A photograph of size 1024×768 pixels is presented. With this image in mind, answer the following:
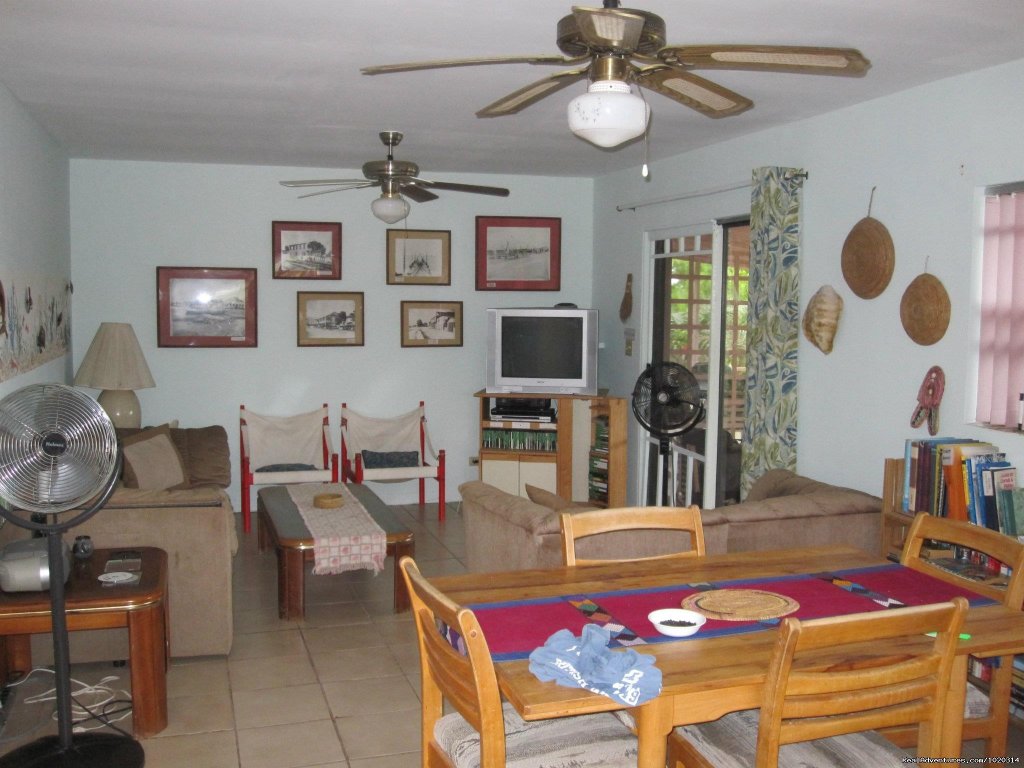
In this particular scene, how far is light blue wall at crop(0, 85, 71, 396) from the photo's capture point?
4270mm

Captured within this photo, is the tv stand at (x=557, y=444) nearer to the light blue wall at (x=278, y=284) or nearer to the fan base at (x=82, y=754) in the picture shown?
the light blue wall at (x=278, y=284)

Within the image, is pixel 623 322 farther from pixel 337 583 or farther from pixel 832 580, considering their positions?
pixel 832 580

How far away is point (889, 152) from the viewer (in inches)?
170

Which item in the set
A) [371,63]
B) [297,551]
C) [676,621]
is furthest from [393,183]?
[676,621]

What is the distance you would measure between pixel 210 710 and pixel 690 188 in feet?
13.4

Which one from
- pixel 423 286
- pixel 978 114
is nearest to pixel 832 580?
pixel 978 114

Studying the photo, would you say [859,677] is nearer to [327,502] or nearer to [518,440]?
[327,502]

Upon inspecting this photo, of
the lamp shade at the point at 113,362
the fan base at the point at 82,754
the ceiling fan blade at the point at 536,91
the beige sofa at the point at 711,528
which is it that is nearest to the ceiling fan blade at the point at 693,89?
the ceiling fan blade at the point at 536,91

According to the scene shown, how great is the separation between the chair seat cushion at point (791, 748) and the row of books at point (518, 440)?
447 centimetres

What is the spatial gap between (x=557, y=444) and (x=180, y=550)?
3323 mm

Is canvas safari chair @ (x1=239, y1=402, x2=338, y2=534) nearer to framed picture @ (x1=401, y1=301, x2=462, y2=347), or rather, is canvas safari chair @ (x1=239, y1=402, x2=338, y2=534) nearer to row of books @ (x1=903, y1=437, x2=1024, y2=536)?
framed picture @ (x1=401, y1=301, x2=462, y2=347)

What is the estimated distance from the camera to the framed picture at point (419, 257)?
7.21 m

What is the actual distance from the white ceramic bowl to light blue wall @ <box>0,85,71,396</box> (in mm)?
3082

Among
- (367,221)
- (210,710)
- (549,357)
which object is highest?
(367,221)
